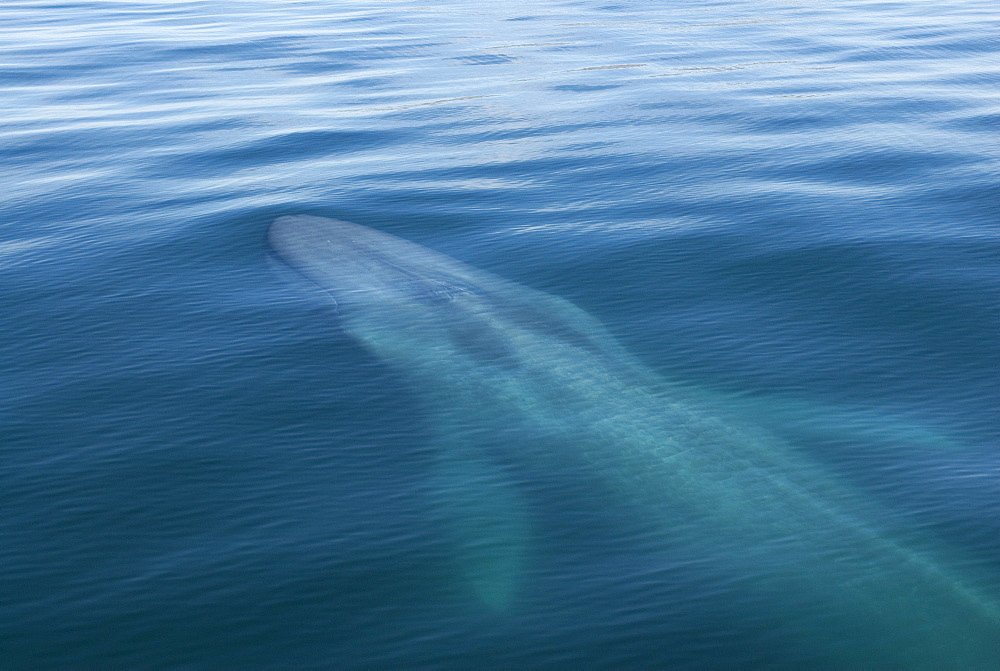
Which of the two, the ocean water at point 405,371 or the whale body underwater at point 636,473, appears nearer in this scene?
the whale body underwater at point 636,473

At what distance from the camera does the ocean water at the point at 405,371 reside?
12.1m

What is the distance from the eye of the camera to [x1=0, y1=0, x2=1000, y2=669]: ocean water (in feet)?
39.7

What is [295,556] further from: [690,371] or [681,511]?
[690,371]

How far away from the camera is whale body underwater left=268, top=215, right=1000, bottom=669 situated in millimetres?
11820

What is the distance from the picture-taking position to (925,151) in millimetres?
30297

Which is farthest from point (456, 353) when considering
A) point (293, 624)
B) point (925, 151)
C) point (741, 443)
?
point (925, 151)

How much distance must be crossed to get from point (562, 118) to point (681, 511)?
23820 millimetres

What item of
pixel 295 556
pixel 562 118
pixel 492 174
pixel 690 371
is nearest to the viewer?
pixel 295 556

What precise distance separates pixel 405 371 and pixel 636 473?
5.18 meters

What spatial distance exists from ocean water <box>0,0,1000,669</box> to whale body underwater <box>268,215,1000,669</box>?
302mm

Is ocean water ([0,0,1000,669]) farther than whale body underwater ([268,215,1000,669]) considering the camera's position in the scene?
Yes

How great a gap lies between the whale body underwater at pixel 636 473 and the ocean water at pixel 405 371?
302 millimetres

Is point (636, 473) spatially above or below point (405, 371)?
below

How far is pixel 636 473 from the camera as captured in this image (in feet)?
47.8
